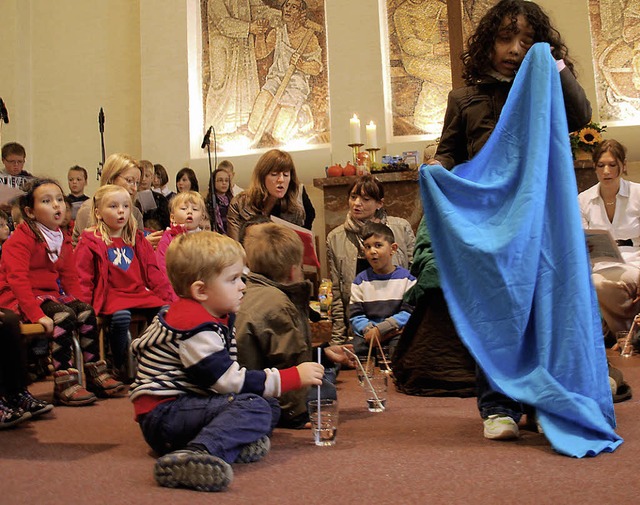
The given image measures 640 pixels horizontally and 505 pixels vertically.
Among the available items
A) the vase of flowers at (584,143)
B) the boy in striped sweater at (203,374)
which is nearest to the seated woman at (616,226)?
the vase of flowers at (584,143)

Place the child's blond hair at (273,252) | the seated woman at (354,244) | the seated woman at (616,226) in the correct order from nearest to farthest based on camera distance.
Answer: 1. the child's blond hair at (273,252)
2. the seated woman at (616,226)
3. the seated woman at (354,244)

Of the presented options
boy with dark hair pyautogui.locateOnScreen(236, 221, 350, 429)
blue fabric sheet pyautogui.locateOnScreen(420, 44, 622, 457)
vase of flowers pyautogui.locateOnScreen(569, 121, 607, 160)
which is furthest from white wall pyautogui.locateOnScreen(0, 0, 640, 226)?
blue fabric sheet pyautogui.locateOnScreen(420, 44, 622, 457)

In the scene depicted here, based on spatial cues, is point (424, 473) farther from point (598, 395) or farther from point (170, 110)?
point (170, 110)

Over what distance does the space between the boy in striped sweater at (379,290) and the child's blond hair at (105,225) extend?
1237 millimetres

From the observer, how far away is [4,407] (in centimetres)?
294

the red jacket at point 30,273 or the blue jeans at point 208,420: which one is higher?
the red jacket at point 30,273

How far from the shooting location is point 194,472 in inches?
74.5

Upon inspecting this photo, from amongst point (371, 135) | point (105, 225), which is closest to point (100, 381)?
point (105, 225)

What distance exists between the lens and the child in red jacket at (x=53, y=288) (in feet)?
11.4

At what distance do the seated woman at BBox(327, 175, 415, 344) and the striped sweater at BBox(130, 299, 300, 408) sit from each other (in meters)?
2.68

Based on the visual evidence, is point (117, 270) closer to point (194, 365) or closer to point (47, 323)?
→ point (47, 323)

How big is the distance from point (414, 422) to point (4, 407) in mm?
1522

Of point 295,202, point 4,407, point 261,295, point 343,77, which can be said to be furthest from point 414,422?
point 343,77

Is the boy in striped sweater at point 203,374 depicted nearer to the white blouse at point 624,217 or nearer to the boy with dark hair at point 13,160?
the white blouse at point 624,217
